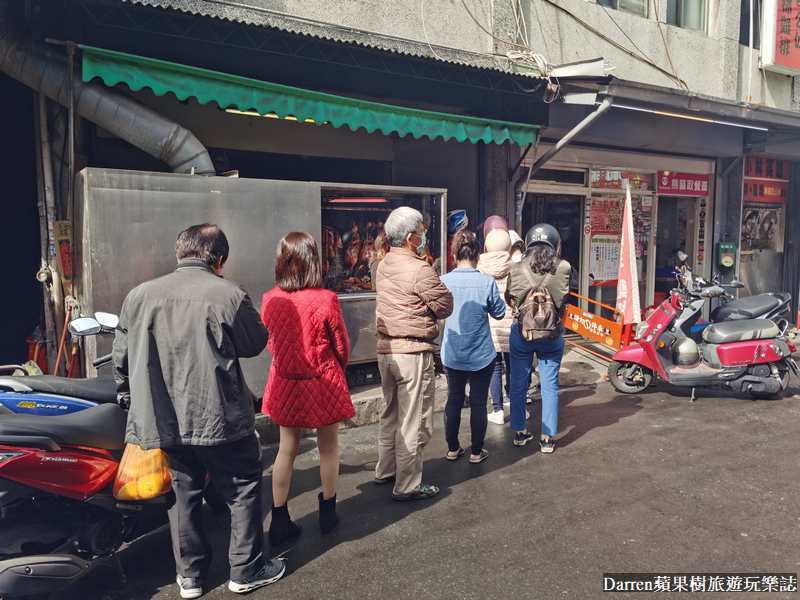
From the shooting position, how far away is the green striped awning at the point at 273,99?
16.0 ft

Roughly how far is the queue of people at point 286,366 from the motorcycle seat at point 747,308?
3.45m

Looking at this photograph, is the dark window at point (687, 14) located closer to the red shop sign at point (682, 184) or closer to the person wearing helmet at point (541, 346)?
the red shop sign at point (682, 184)

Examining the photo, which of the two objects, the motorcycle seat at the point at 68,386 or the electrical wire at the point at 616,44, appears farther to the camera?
the electrical wire at the point at 616,44

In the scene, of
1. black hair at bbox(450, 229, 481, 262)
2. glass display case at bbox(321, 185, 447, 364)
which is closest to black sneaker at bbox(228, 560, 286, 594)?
black hair at bbox(450, 229, 481, 262)

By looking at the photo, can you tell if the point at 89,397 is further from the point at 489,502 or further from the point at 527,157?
the point at 527,157

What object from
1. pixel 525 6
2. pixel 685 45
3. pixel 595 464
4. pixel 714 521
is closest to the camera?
pixel 714 521

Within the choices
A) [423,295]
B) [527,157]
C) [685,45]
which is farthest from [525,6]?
[423,295]

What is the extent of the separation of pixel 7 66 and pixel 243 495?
4410 millimetres

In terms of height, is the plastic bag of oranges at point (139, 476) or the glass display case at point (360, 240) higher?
the glass display case at point (360, 240)

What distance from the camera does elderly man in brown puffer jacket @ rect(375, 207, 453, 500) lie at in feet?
12.9

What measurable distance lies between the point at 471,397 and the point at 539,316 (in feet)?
2.80

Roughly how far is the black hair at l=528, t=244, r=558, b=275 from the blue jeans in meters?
0.51

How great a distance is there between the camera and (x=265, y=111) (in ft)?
18.3

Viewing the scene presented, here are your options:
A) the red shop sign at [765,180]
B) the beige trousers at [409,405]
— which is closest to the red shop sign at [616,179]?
the red shop sign at [765,180]
